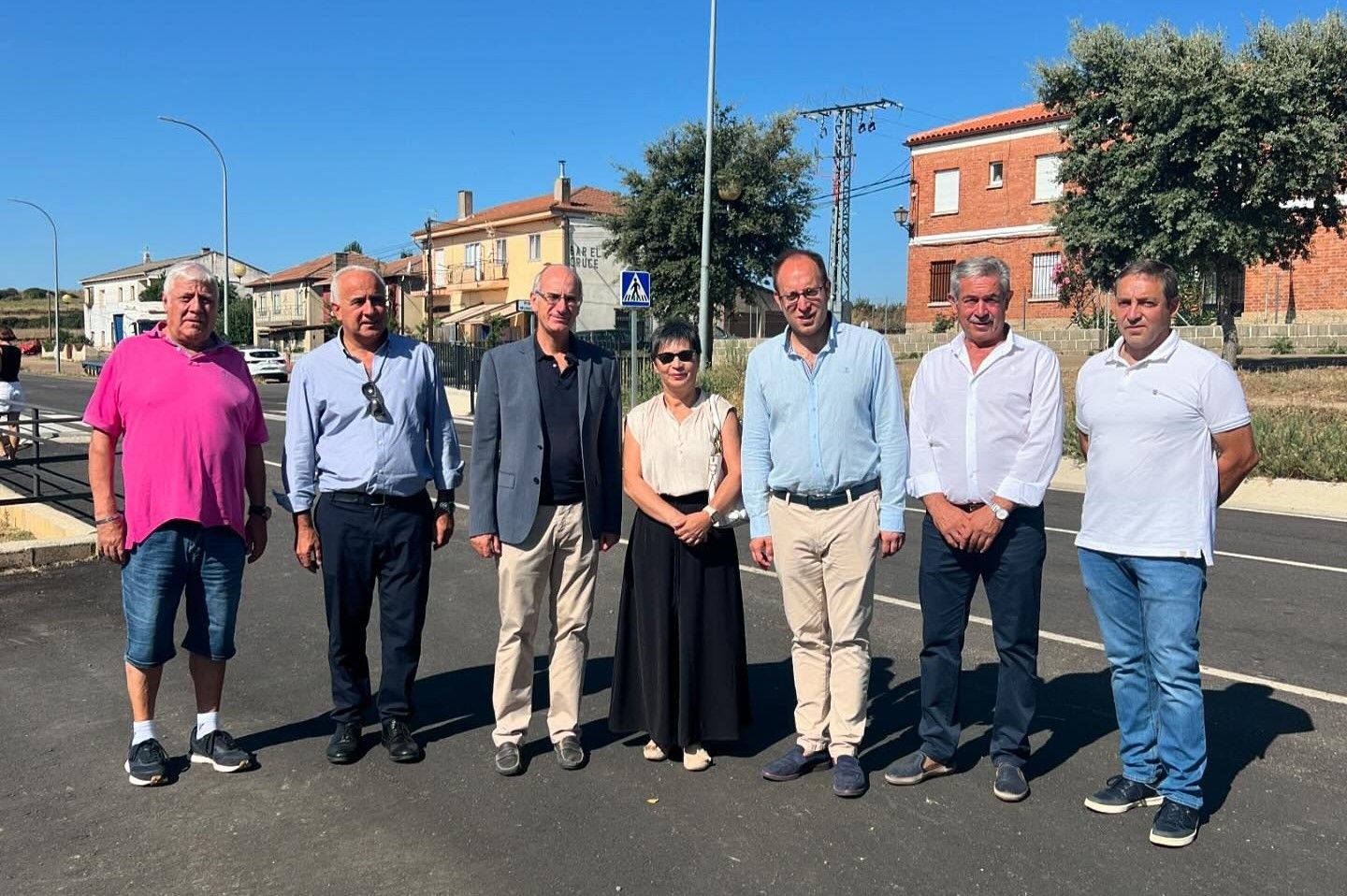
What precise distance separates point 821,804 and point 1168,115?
19.5 m

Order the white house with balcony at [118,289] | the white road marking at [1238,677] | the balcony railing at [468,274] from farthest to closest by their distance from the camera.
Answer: the white house with balcony at [118,289], the balcony railing at [468,274], the white road marking at [1238,677]

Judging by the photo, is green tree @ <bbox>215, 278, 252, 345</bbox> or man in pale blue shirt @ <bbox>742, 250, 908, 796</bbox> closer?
man in pale blue shirt @ <bbox>742, 250, 908, 796</bbox>

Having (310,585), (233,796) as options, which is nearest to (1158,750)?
(233,796)

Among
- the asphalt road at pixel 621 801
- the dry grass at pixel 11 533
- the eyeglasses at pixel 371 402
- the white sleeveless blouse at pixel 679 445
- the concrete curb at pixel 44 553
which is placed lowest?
the dry grass at pixel 11 533

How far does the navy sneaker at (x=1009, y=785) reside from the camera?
13.6 ft

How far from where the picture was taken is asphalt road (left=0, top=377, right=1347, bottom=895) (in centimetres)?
357

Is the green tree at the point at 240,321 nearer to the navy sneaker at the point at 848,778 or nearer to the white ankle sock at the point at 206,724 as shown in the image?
the white ankle sock at the point at 206,724

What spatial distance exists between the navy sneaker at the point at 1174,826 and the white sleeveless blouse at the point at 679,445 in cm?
205

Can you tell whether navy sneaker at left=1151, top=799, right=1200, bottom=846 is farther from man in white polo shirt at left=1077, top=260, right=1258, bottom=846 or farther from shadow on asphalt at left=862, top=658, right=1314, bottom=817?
shadow on asphalt at left=862, top=658, right=1314, bottom=817

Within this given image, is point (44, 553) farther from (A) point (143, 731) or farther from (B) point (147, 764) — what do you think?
(B) point (147, 764)

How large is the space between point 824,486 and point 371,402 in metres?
1.88

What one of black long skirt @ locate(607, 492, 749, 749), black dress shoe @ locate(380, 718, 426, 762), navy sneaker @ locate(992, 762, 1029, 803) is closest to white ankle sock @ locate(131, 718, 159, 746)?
black dress shoe @ locate(380, 718, 426, 762)

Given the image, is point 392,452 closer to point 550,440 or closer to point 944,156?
point 550,440

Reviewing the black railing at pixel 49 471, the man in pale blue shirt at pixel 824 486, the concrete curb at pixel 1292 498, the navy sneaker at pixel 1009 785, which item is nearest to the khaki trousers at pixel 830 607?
the man in pale blue shirt at pixel 824 486
